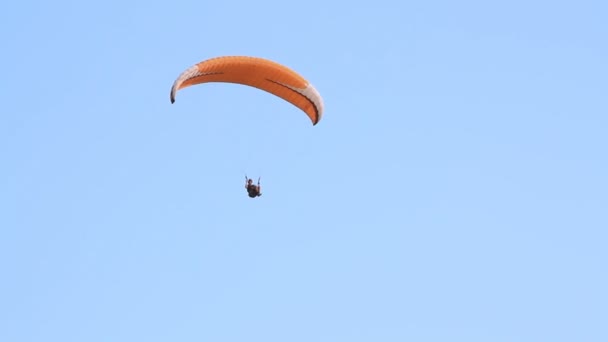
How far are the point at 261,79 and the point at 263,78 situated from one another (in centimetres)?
12

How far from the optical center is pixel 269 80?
65.1 m

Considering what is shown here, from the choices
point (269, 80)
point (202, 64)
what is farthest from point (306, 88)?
point (202, 64)

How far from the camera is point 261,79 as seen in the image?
213 ft

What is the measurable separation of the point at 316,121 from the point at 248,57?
16.2 ft

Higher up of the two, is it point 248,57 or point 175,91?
point 248,57

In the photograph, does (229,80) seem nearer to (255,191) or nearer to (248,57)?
(248,57)

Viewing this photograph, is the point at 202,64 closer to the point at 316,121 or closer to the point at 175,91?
the point at 175,91

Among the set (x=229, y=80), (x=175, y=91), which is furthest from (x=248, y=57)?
(x=175, y=91)

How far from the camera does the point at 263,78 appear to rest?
2557 inches

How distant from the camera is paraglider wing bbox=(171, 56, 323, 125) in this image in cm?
6272

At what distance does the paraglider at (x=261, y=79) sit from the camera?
206 ft

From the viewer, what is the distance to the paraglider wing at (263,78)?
62.7 meters

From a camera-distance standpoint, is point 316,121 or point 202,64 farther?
point 316,121

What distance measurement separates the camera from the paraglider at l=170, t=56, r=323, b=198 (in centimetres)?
6278
